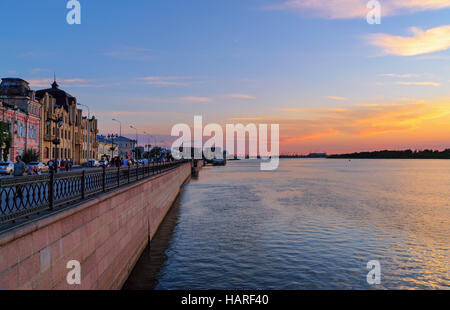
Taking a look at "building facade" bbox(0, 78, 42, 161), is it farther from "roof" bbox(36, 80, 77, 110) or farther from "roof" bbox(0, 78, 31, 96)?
"roof" bbox(36, 80, 77, 110)

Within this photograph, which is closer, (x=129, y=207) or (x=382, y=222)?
(x=129, y=207)

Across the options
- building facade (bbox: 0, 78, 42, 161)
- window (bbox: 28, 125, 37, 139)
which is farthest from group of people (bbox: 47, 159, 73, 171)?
window (bbox: 28, 125, 37, 139)

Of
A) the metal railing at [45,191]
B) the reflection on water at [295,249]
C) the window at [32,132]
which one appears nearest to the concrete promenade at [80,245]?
the metal railing at [45,191]

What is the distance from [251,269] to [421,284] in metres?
6.64

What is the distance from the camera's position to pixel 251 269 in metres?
15.8

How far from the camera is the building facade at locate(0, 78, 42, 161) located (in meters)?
52.4

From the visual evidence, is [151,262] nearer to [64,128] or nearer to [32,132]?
[32,132]

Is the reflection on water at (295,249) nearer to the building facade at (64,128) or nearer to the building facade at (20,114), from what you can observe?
the building facade at (20,114)

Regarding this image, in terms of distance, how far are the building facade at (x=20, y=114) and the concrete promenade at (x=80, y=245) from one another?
43659 mm

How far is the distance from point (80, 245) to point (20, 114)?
54102 millimetres

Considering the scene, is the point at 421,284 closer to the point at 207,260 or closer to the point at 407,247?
the point at 407,247

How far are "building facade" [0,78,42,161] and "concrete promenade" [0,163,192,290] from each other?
4366cm
